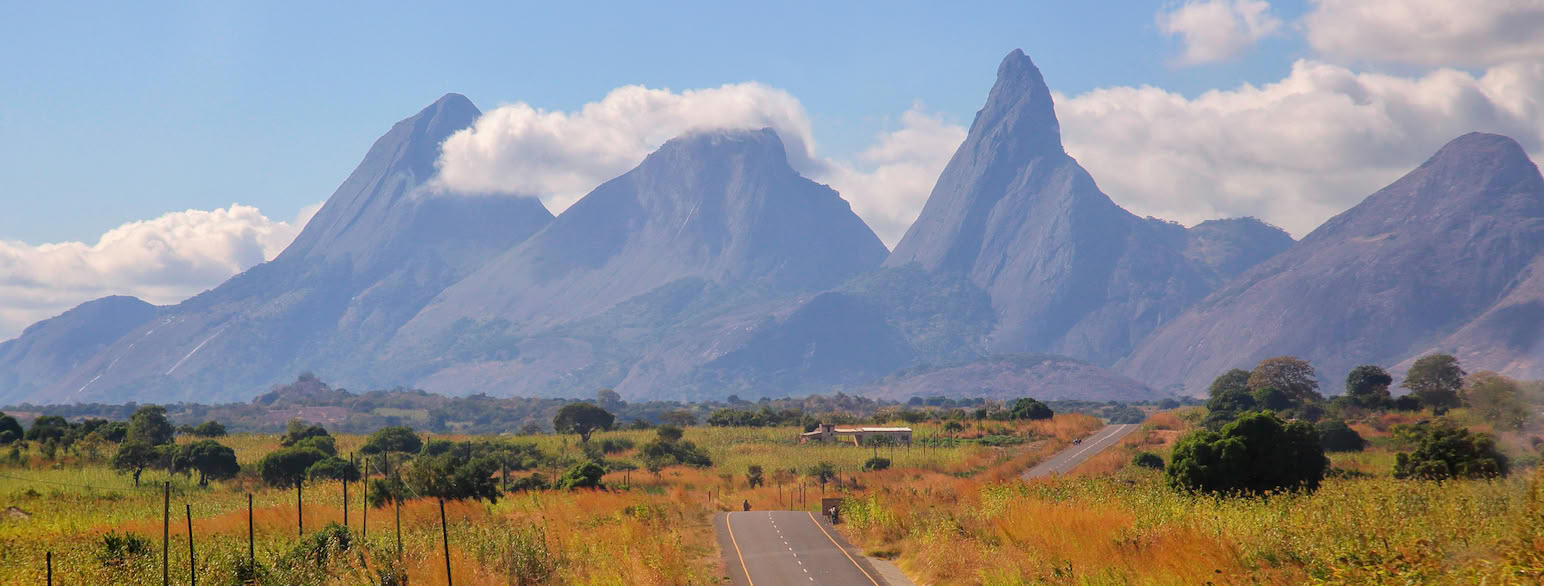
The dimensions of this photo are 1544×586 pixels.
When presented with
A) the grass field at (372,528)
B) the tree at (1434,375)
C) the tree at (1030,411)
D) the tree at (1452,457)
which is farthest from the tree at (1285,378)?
the tree at (1452,457)

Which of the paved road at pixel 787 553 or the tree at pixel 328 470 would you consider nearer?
the paved road at pixel 787 553

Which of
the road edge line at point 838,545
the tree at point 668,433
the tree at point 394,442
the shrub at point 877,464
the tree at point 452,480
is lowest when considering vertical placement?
the road edge line at point 838,545

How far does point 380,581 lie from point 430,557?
6.01 ft

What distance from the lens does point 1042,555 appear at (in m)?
29.4

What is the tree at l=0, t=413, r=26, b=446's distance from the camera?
262ft

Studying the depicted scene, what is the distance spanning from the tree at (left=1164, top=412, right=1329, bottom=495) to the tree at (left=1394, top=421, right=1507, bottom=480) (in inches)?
145

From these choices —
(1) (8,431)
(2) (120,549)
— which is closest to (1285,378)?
(1) (8,431)

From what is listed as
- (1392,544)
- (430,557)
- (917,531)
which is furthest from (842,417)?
(1392,544)

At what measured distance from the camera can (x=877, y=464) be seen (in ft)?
284

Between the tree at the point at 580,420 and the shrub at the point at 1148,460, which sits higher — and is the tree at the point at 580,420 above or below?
above

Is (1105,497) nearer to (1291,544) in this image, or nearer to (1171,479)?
(1291,544)

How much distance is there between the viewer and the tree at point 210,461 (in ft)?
245

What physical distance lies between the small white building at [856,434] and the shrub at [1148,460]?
35468 millimetres

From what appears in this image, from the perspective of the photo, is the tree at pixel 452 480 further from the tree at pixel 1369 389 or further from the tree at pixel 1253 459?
the tree at pixel 1369 389
